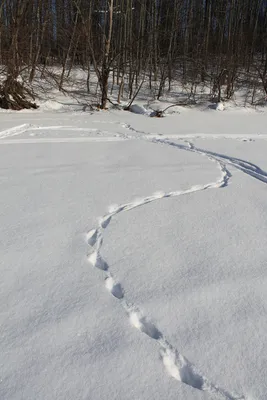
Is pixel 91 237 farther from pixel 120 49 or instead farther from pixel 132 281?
pixel 120 49

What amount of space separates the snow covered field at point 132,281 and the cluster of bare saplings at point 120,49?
262 inches

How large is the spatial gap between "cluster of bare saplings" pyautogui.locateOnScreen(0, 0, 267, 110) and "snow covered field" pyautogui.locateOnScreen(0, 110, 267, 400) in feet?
21.9

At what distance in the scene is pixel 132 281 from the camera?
1.95m

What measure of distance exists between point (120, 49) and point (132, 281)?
10898mm

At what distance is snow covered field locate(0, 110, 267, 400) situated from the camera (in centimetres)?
133

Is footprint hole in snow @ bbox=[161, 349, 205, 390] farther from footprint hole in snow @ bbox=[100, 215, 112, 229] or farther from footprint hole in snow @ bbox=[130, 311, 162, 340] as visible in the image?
footprint hole in snow @ bbox=[100, 215, 112, 229]

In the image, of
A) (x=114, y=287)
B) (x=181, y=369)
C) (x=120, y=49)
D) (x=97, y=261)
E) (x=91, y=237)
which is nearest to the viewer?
(x=181, y=369)

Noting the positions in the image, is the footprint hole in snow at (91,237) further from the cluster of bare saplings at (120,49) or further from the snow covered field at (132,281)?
the cluster of bare saplings at (120,49)

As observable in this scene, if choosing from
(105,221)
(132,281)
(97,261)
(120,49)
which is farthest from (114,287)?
(120,49)

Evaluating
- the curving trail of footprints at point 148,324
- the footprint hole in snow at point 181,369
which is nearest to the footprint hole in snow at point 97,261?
the curving trail of footprints at point 148,324

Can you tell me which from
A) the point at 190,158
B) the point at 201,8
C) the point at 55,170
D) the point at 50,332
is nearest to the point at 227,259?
the point at 50,332

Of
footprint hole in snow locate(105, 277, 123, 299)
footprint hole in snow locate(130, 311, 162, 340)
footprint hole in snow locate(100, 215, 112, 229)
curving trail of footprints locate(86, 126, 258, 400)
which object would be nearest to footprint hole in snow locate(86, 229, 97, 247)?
curving trail of footprints locate(86, 126, 258, 400)

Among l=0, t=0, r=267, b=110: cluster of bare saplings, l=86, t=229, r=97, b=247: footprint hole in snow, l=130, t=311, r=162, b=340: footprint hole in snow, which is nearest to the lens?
l=130, t=311, r=162, b=340: footprint hole in snow

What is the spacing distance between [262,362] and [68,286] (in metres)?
1.00
